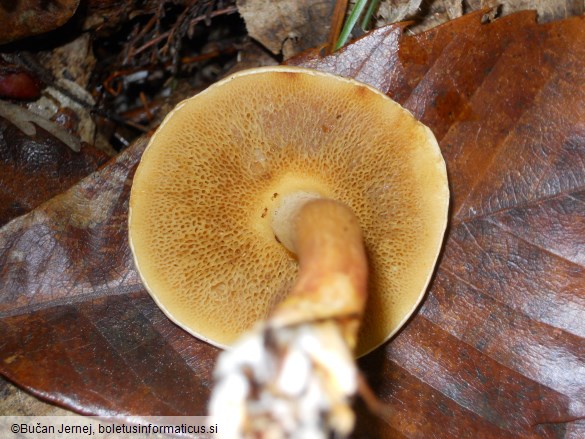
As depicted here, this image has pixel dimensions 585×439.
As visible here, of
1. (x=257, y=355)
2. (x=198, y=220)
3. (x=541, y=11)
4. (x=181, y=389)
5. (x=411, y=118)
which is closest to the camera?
(x=257, y=355)

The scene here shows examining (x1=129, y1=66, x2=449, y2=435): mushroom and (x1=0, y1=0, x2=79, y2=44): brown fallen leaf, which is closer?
(x1=129, y1=66, x2=449, y2=435): mushroom

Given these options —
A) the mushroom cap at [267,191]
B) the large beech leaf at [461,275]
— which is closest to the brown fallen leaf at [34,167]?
the large beech leaf at [461,275]

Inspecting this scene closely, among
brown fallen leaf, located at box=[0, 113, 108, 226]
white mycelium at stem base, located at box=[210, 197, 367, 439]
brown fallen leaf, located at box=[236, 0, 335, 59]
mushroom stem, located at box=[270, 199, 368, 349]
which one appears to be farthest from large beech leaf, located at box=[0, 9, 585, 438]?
white mycelium at stem base, located at box=[210, 197, 367, 439]

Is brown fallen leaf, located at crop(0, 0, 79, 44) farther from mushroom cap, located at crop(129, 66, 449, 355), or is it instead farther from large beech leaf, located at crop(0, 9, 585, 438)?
mushroom cap, located at crop(129, 66, 449, 355)

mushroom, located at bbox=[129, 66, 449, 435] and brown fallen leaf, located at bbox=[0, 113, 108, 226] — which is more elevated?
mushroom, located at bbox=[129, 66, 449, 435]

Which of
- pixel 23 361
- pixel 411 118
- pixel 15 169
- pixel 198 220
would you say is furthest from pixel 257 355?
pixel 15 169

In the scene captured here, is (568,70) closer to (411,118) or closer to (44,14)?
(411,118)

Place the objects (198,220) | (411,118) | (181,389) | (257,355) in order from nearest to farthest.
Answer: (257,355), (411,118), (198,220), (181,389)

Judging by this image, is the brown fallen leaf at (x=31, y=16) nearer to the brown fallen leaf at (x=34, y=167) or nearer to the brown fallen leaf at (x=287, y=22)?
the brown fallen leaf at (x=34, y=167)
